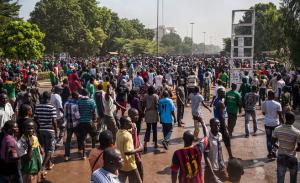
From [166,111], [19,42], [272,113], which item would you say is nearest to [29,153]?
[166,111]

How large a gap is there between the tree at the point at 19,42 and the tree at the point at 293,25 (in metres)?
20.6

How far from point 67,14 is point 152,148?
142 ft

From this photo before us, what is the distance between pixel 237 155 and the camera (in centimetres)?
1080

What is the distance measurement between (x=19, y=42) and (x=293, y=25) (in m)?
22.1

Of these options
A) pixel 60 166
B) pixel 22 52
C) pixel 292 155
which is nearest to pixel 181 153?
pixel 292 155

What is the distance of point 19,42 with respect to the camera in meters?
33.8

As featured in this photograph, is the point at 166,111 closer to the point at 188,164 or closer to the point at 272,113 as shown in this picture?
the point at 272,113

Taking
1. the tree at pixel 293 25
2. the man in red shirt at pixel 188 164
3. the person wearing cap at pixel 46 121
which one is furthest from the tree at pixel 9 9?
the man in red shirt at pixel 188 164

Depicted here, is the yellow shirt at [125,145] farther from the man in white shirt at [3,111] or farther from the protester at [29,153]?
the man in white shirt at [3,111]

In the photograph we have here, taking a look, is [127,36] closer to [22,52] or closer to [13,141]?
[22,52]

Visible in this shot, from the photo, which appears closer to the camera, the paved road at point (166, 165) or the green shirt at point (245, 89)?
the paved road at point (166, 165)

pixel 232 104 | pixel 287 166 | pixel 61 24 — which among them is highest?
pixel 61 24

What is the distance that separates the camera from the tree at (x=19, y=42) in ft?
111

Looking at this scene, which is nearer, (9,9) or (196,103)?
(196,103)
